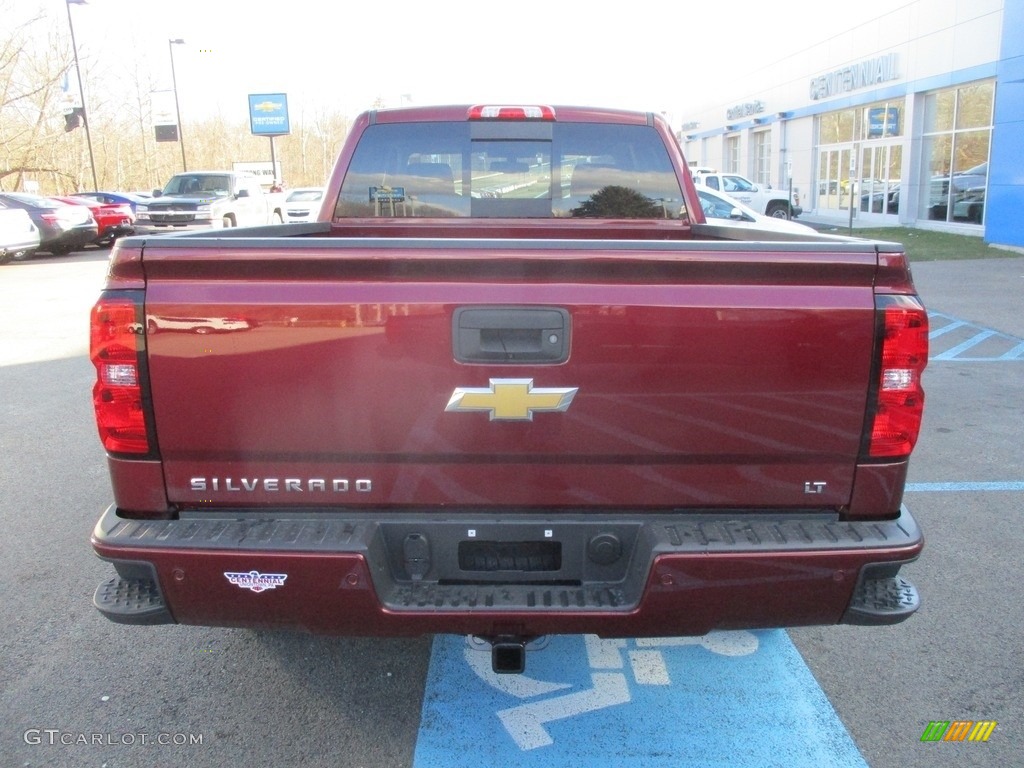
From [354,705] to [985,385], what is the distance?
6758 mm

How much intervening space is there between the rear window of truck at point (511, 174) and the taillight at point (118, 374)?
2053 millimetres

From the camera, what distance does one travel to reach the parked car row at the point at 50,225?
774 inches

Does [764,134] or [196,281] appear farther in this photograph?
[764,134]

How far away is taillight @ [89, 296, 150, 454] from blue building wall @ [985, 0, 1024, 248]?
19518mm

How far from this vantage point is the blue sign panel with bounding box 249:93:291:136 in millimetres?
50281

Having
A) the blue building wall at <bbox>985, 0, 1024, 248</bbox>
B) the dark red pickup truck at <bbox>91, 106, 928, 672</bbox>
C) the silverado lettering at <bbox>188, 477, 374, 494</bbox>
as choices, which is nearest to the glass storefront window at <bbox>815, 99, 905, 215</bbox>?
the blue building wall at <bbox>985, 0, 1024, 248</bbox>

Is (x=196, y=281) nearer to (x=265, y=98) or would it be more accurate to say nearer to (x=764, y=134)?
(x=764, y=134)

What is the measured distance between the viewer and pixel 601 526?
249 centimetres

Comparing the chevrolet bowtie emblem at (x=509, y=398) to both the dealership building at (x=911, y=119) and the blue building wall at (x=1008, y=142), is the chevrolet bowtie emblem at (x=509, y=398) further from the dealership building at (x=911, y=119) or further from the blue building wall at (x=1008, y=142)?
the blue building wall at (x=1008, y=142)

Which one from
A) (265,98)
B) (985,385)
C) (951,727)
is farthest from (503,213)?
(265,98)

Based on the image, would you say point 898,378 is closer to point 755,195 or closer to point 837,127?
point 755,195

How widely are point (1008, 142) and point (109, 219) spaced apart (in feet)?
78.2

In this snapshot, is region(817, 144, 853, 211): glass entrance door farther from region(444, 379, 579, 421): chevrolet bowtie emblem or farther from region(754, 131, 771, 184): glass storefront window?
region(444, 379, 579, 421): chevrolet bowtie emblem

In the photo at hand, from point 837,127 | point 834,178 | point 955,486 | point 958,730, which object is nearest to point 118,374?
point 958,730
